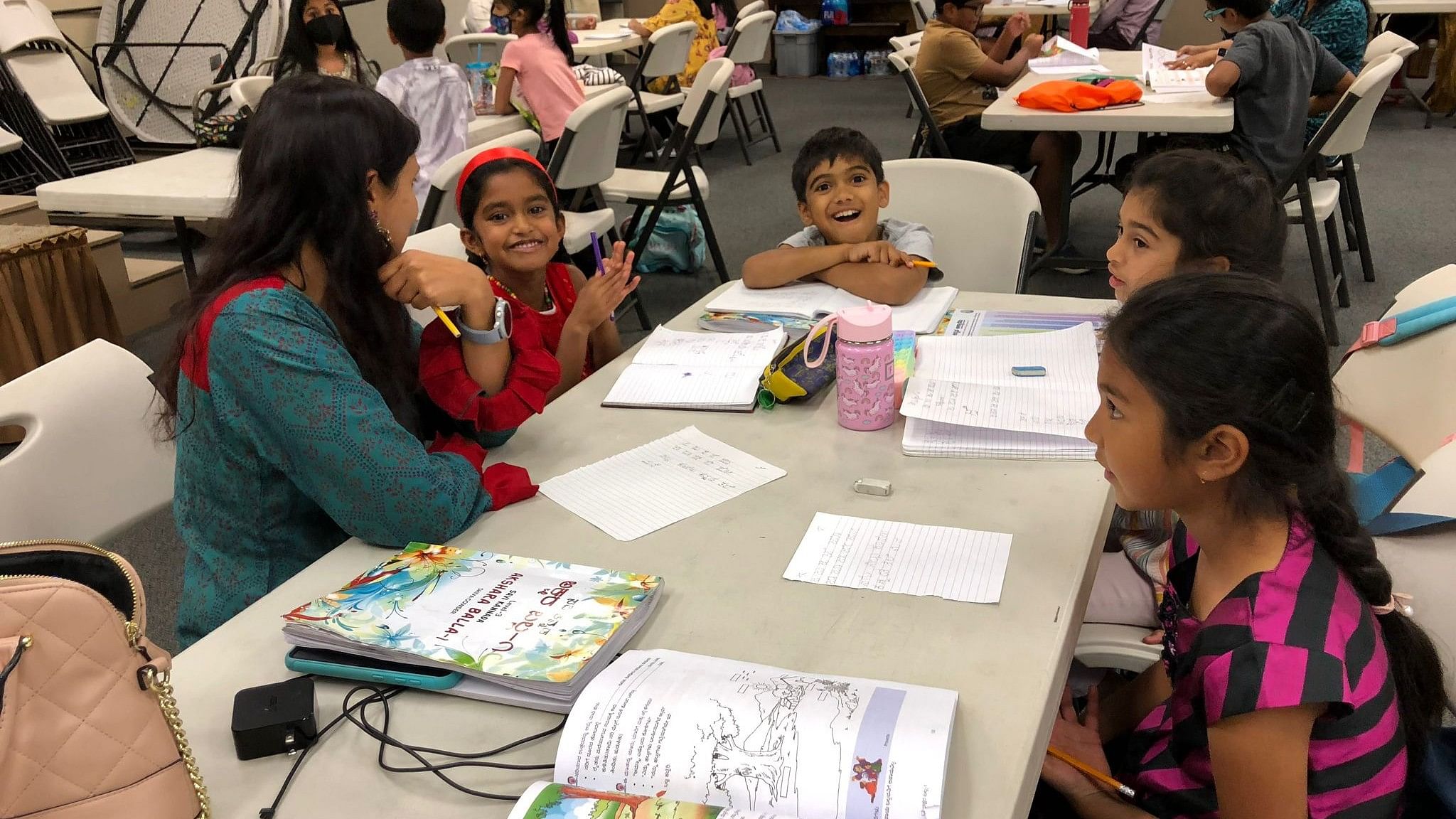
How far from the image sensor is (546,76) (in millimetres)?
3889

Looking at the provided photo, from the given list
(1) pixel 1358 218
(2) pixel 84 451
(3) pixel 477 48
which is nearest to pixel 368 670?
(2) pixel 84 451

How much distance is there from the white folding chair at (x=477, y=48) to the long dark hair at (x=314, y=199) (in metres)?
3.84

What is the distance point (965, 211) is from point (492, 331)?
1234 millimetres

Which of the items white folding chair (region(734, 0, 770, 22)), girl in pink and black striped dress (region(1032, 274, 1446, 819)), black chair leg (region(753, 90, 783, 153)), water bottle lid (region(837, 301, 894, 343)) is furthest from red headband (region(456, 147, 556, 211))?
black chair leg (region(753, 90, 783, 153))

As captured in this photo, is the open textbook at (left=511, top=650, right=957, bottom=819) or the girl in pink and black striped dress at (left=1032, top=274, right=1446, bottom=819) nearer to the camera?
the open textbook at (left=511, top=650, right=957, bottom=819)

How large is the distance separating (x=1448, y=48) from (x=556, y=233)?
5862mm

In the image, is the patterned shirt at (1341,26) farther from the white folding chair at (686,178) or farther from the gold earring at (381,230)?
the gold earring at (381,230)

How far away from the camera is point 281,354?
3.66 ft

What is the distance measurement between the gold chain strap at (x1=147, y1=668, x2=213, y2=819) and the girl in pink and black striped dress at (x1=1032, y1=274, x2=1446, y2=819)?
811 millimetres

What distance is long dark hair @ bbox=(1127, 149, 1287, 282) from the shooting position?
5.27ft

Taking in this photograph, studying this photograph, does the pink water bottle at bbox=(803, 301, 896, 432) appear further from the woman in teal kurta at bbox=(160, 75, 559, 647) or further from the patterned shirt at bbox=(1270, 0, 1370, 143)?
the patterned shirt at bbox=(1270, 0, 1370, 143)

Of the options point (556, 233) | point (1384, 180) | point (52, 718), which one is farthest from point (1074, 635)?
point (1384, 180)

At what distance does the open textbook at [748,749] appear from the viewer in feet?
2.45

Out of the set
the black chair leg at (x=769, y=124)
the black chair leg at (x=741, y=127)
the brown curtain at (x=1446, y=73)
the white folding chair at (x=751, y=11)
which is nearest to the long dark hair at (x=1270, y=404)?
the white folding chair at (x=751, y=11)
